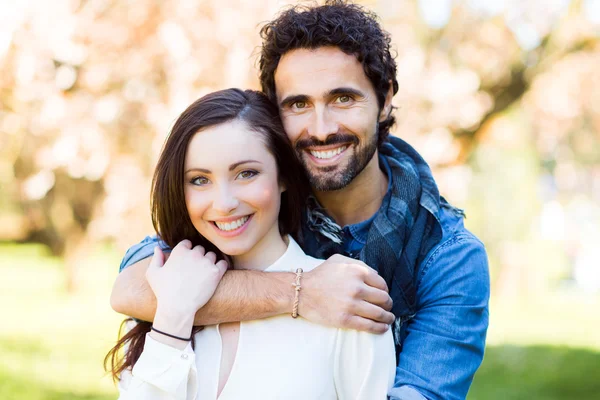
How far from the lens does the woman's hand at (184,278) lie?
2.19m

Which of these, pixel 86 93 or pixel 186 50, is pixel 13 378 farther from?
pixel 186 50

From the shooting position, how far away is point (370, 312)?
2119 millimetres

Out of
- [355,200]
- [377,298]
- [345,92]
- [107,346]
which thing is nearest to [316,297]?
[377,298]

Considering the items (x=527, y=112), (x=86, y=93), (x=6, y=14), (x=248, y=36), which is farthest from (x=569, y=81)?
(x=6, y=14)

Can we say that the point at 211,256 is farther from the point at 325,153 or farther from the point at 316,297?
the point at 325,153

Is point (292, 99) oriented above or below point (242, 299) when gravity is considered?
above

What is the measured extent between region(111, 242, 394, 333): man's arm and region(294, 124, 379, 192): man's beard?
0.46m

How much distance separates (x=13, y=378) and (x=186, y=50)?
11.1 ft

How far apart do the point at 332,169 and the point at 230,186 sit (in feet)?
1.95

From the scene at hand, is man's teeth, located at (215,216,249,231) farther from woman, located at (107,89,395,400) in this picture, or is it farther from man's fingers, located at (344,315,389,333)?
man's fingers, located at (344,315,389,333)

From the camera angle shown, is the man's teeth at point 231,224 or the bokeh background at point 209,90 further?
the bokeh background at point 209,90

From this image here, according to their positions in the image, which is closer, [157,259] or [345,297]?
[345,297]

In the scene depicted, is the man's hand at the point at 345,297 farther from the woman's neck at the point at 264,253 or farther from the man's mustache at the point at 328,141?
the man's mustache at the point at 328,141

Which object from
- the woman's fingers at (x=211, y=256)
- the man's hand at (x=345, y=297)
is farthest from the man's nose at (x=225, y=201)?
the man's hand at (x=345, y=297)
